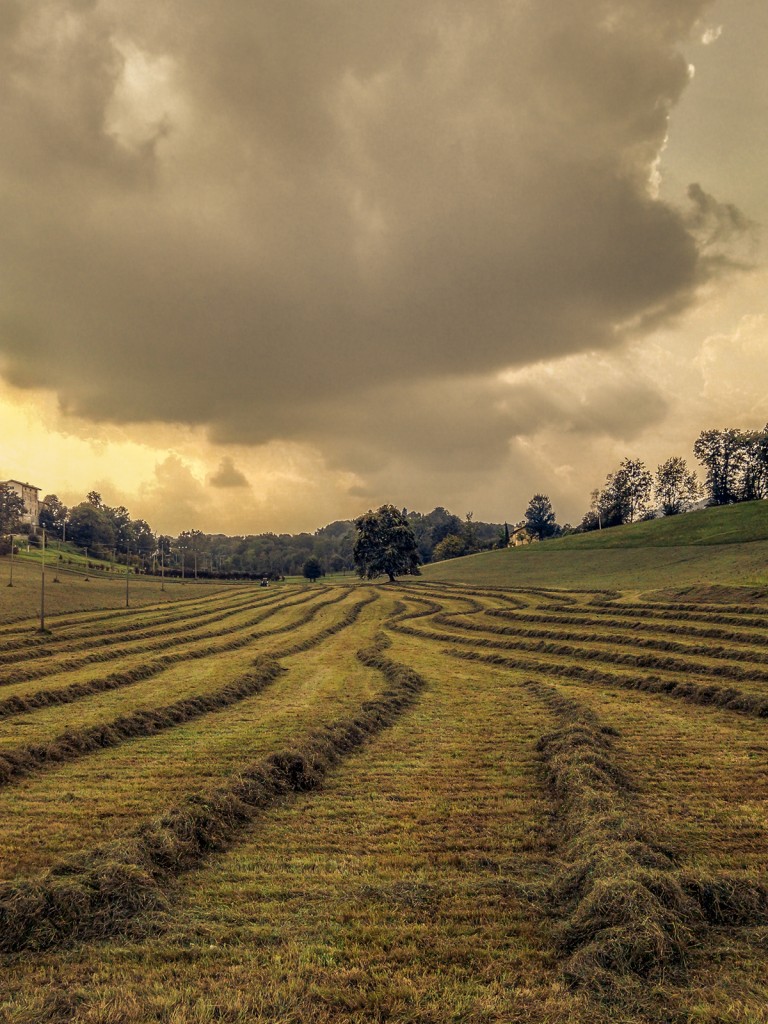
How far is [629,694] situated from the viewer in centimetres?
2539

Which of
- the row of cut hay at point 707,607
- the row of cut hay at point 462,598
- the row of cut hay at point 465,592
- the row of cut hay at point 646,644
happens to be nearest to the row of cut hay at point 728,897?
the row of cut hay at point 646,644

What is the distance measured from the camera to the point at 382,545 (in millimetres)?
121875

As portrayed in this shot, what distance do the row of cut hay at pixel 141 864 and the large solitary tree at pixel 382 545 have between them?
103877 millimetres

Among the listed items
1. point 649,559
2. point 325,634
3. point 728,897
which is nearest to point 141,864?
point 728,897

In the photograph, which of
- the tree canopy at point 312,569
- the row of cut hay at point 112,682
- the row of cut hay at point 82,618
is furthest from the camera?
the tree canopy at point 312,569

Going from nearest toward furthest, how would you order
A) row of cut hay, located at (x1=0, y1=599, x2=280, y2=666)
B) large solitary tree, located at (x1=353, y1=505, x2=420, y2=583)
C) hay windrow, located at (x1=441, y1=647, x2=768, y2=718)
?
hay windrow, located at (x1=441, y1=647, x2=768, y2=718) < row of cut hay, located at (x1=0, y1=599, x2=280, y2=666) < large solitary tree, located at (x1=353, y1=505, x2=420, y2=583)

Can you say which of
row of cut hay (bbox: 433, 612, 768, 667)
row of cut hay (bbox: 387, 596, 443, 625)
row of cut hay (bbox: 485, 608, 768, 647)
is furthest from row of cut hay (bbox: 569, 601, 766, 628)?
row of cut hay (bbox: 387, 596, 443, 625)

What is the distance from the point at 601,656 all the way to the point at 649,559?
72.8m

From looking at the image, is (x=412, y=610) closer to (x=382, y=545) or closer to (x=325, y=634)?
(x=325, y=634)

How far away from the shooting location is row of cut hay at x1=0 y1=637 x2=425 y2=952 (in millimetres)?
9070

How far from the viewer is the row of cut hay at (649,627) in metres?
34.8

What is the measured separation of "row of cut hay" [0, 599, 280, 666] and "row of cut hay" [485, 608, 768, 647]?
109ft

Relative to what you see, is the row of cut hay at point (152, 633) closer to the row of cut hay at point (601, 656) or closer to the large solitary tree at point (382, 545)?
the row of cut hay at point (601, 656)

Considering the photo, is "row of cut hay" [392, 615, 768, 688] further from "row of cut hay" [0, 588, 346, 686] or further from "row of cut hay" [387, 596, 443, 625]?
"row of cut hay" [0, 588, 346, 686]
